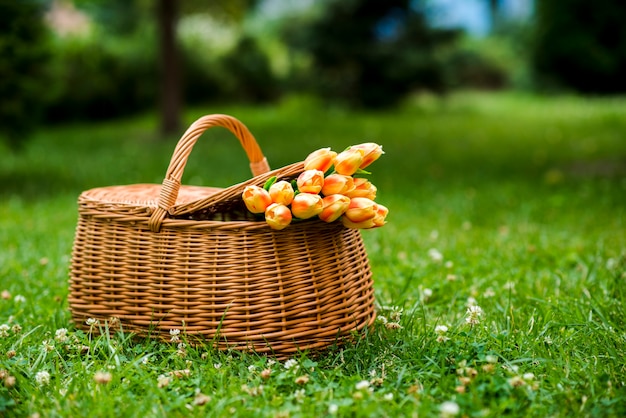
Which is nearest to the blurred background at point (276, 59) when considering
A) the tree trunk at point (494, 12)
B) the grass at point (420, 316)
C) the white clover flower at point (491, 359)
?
the grass at point (420, 316)

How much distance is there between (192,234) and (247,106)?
11.9m

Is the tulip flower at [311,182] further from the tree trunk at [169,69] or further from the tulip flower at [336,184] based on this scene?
the tree trunk at [169,69]

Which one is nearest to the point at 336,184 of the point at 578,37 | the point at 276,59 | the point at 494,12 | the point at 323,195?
the point at 323,195

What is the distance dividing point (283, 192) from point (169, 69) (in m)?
7.69

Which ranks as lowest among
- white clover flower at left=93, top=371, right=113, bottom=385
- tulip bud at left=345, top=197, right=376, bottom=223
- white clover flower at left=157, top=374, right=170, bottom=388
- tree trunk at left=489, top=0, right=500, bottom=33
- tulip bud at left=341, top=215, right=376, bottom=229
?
white clover flower at left=157, top=374, right=170, bottom=388

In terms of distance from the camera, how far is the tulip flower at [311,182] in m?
1.90

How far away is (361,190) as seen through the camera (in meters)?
2.02

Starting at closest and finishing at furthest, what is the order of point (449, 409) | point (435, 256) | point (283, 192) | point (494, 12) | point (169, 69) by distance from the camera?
1. point (449, 409)
2. point (283, 192)
3. point (435, 256)
4. point (169, 69)
5. point (494, 12)

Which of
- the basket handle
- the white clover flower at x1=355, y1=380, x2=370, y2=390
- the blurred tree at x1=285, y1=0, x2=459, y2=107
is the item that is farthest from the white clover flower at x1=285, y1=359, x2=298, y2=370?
the blurred tree at x1=285, y1=0, x2=459, y2=107

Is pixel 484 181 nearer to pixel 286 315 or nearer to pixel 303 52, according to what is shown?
pixel 286 315

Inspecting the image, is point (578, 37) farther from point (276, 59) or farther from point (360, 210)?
point (276, 59)

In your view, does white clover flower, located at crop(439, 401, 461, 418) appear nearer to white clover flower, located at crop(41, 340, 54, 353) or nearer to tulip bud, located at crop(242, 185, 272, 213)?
A: tulip bud, located at crop(242, 185, 272, 213)

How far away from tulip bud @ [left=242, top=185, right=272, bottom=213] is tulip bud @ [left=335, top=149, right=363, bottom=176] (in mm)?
238

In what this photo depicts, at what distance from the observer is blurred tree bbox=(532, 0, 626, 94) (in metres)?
7.20
